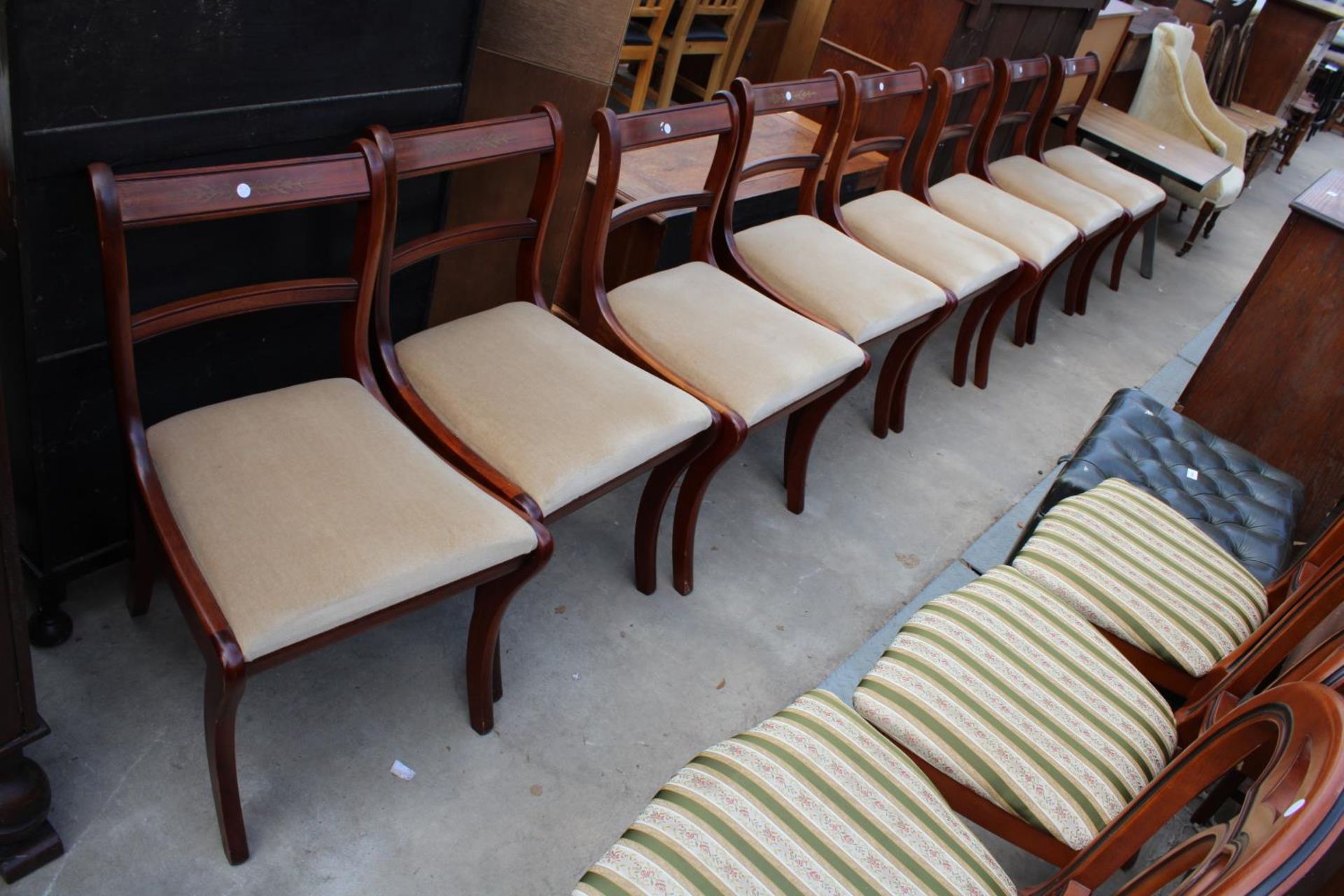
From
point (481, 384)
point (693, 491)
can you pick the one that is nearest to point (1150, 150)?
point (693, 491)

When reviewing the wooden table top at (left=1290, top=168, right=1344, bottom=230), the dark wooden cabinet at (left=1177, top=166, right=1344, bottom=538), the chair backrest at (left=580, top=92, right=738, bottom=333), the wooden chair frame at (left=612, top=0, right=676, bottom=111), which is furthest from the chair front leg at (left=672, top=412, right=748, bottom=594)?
the wooden chair frame at (left=612, top=0, right=676, bottom=111)

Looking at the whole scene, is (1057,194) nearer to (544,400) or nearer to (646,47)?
(646,47)

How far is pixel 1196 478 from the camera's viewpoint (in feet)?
7.75

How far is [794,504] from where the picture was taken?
8.48ft

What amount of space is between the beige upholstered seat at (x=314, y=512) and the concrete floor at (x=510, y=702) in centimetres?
43

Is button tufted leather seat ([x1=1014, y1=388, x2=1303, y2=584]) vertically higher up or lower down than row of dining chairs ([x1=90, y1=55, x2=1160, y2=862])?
lower down

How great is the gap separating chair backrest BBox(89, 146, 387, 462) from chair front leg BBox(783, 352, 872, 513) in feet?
3.33

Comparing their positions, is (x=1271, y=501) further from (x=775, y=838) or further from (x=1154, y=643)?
(x=775, y=838)

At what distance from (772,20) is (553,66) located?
8.74 ft

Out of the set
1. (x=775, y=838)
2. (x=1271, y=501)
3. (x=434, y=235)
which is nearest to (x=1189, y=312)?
(x=1271, y=501)

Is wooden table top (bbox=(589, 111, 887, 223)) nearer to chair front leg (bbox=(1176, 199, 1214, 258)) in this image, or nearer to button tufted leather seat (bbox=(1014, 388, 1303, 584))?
button tufted leather seat (bbox=(1014, 388, 1303, 584))

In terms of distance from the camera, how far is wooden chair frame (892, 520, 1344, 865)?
1485mm

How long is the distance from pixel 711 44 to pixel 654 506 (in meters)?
2.63

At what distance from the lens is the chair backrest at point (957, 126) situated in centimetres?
298
